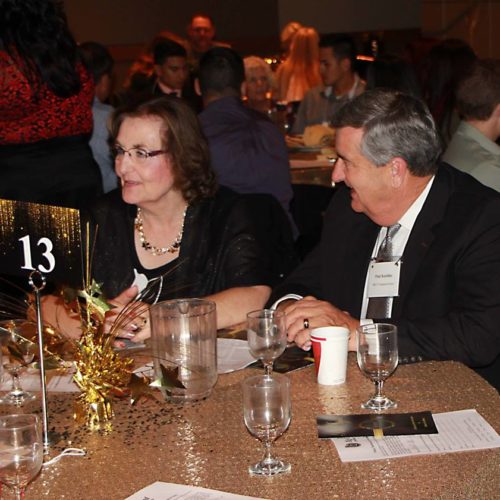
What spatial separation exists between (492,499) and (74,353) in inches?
34.8

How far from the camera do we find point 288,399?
161 centimetres

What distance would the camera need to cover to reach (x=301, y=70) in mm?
→ 9000

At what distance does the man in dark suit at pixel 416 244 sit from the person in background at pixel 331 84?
4856 mm

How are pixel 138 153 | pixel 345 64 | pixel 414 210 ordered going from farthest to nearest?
1. pixel 345 64
2. pixel 138 153
3. pixel 414 210

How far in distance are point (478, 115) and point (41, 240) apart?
294 cm

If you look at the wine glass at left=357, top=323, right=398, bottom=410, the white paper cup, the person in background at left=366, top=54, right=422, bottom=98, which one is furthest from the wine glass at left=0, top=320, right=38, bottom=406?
the person in background at left=366, top=54, right=422, bottom=98

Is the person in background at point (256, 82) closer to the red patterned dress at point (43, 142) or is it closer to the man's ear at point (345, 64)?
the man's ear at point (345, 64)

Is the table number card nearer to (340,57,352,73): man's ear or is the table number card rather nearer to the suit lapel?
the suit lapel

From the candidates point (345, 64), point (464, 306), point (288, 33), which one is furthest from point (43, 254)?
point (288, 33)

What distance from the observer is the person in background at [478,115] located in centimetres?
402

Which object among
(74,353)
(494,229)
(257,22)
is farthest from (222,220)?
(257,22)

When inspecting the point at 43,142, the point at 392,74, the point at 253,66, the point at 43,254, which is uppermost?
the point at 43,254

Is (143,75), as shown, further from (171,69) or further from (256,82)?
(256,82)

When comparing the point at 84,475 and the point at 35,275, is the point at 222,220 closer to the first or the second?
the point at 35,275
